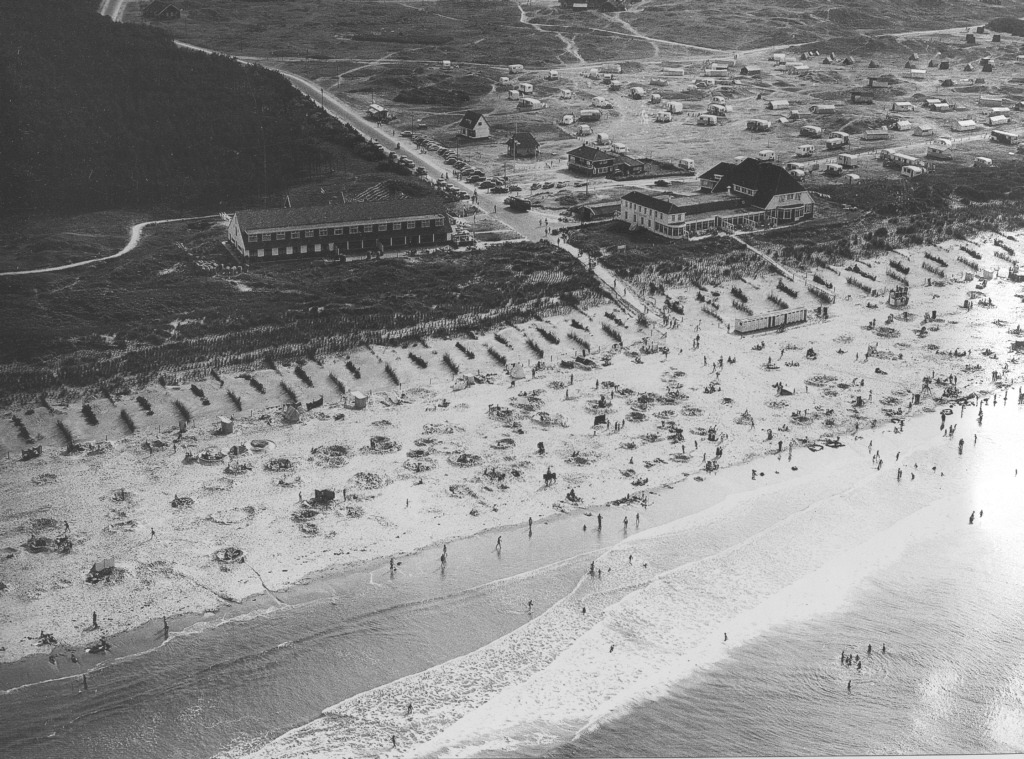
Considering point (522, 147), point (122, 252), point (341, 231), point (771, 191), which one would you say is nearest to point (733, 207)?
point (771, 191)

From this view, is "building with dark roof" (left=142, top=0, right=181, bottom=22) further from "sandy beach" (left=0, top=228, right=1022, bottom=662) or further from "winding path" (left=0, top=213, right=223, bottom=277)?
"sandy beach" (left=0, top=228, right=1022, bottom=662)

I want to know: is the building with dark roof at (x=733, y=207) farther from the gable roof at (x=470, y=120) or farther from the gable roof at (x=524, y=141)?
the gable roof at (x=470, y=120)

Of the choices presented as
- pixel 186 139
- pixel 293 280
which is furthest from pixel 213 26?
pixel 293 280

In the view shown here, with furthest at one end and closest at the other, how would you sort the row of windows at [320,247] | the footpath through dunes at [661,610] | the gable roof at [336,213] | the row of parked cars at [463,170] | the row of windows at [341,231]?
the row of parked cars at [463,170], the gable roof at [336,213], the row of windows at [320,247], the row of windows at [341,231], the footpath through dunes at [661,610]

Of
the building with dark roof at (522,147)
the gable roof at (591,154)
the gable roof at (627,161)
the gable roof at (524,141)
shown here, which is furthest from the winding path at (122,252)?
the gable roof at (627,161)

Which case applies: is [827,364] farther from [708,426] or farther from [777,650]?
[777,650]

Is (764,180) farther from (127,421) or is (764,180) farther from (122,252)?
(127,421)

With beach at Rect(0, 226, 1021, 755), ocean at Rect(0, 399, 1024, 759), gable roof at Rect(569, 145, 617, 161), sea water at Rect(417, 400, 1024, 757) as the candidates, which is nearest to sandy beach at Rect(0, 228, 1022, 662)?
beach at Rect(0, 226, 1021, 755)
